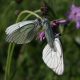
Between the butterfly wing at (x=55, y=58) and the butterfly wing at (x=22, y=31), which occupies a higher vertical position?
the butterfly wing at (x=22, y=31)

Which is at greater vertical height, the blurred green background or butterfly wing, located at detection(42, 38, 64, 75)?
butterfly wing, located at detection(42, 38, 64, 75)

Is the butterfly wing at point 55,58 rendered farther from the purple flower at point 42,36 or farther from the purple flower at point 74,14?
the purple flower at point 74,14

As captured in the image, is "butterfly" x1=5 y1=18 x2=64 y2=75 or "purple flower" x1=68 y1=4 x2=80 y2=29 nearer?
"butterfly" x1=5 y1=18 x2=64 y2=75

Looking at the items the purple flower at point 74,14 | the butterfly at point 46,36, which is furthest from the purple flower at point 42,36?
the purple flower at point 74,14

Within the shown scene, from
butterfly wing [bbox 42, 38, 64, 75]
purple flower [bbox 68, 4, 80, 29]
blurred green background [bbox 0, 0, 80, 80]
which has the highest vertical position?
butterfly wing [bbox 42, 38, 64, 75]

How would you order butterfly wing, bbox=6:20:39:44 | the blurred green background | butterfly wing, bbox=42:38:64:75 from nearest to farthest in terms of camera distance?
butterfly wing, bbox=42:38:64:75 < butterfly wing, bbox=6:20:39:44 < the blurred green background

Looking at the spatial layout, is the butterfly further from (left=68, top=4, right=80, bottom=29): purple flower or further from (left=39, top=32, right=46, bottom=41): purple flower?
(left=68, top=4, right=80, bottom=29): purple flower

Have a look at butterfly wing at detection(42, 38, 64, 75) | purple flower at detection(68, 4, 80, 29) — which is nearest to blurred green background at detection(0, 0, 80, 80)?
purple flower at detection(68, 4, 80, 29)

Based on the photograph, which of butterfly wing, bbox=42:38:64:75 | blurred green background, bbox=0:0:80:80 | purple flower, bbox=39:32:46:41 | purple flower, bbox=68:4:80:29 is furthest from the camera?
blurred green background, bbox=0:0:80:80

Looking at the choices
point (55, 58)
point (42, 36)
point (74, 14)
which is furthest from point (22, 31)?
point (74, 14)
